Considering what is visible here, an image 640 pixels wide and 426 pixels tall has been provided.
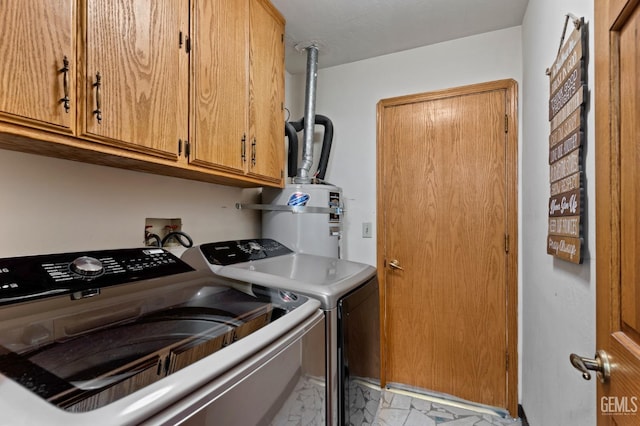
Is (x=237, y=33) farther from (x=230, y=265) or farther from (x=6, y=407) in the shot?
(x=6, y=407)

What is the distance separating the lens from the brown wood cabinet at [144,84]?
2.52 ft

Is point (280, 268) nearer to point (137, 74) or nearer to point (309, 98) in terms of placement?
point (137, 74)

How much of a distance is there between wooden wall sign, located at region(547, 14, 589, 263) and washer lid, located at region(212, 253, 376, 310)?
2.60ft

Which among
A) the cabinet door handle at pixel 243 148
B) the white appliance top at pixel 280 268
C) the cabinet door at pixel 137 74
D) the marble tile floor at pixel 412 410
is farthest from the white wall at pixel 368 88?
the cabinet door at pixel 137 74

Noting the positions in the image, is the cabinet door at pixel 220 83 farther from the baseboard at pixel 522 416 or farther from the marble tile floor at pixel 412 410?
the baseboard at pixel 522 416

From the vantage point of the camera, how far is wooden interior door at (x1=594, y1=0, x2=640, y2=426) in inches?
24.0

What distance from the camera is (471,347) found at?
82.0 inches

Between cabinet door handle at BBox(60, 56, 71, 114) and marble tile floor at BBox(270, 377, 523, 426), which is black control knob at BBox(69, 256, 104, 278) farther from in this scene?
marble tile floor at BBox(270, 377, 523, 426)

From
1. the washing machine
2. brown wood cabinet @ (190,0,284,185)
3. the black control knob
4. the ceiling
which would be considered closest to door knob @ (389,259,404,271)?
the washing machine

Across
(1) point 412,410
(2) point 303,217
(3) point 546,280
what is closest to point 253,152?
(2) point 303,217

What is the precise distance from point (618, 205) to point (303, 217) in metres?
1.47

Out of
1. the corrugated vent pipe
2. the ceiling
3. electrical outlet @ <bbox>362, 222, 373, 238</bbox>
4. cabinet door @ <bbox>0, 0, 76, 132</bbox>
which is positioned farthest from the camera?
electrical outlet @ <bbox>362, 222, 373, 238</bbox>

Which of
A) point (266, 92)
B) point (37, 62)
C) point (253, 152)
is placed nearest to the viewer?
point (37, 62)

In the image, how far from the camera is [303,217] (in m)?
1.93
